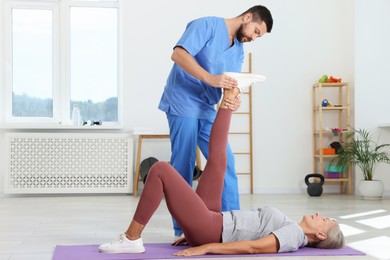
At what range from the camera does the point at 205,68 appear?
124 inches

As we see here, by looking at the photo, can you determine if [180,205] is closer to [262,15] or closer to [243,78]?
[243,78]

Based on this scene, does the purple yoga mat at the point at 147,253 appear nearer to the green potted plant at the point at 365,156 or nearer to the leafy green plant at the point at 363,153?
the green potted plant at the point at 365,156

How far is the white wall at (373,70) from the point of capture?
6.19 meters

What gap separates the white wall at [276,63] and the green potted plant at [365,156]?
52 centimetres

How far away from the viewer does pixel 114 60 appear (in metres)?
6.46

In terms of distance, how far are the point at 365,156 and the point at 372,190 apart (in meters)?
0.36

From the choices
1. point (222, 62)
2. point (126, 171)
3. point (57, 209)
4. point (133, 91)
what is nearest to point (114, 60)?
point (133, 91)

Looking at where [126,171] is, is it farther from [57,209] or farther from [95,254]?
[95,254]

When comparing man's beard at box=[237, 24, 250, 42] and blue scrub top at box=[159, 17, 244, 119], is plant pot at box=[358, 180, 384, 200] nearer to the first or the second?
blue scrub top at box=[159, 17, 244, 119]

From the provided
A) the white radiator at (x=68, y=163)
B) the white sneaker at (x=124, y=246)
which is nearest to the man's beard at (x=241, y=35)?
the white sneaker at (x=124, y=246)

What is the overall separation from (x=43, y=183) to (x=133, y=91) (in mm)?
1389

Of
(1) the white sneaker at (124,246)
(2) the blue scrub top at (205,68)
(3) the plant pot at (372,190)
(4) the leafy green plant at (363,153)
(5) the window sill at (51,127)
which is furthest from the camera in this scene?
(5) the window sill at (51,127)

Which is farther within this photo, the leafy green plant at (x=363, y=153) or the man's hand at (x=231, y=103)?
the leafy green plant at (x=363, y=153)

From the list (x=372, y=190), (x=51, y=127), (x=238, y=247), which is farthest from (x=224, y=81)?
(x=51, y=127)
